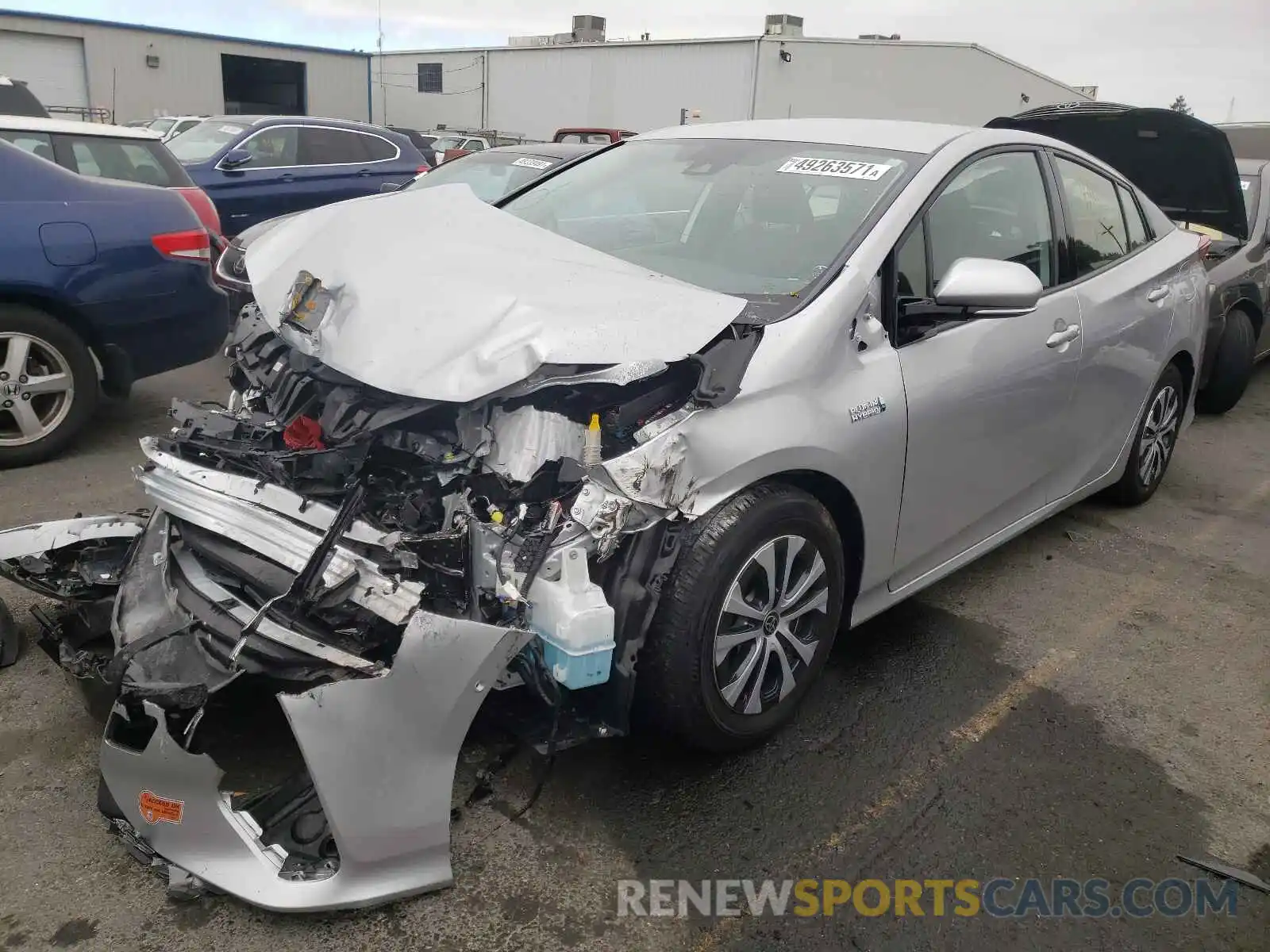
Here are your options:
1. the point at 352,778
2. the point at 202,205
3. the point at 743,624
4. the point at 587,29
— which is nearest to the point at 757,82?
the point at 587,29

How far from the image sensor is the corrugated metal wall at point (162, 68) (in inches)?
1054

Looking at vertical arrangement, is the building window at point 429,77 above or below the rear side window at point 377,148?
above

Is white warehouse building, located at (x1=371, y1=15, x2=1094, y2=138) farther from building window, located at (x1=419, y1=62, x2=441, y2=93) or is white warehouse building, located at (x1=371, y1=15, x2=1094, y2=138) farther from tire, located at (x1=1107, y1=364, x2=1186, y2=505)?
tire, located at (x1=1107, y1=364, x2=1186, y2=505)

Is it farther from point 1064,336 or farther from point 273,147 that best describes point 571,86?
point 1064,336

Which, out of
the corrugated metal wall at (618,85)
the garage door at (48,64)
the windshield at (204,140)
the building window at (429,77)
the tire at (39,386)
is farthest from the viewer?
the building window at (429,77)

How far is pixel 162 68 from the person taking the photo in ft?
93.6

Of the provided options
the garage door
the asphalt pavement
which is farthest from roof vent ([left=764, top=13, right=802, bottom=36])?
the asphalt pavement

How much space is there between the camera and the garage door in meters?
25.5

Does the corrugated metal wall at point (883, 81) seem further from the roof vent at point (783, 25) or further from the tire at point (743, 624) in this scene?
the tire at point (743, 624)

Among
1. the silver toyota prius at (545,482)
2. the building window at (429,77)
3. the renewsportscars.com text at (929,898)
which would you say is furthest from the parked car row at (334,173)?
the building window at (429,77)

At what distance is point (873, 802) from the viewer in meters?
2.66

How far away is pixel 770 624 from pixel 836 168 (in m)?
1.61

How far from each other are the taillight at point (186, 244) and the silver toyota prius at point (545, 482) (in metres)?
2.07

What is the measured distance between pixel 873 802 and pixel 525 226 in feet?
6.91
